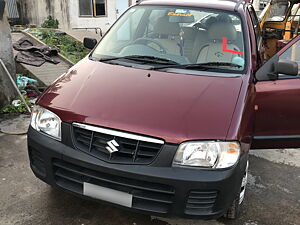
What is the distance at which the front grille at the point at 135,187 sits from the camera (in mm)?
2078

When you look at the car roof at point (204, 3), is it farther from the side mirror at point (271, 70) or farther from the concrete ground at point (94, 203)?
the concrete ground at point (94, 203)

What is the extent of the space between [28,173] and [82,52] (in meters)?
4.96

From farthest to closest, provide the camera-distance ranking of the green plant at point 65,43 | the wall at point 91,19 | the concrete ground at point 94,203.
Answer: the wall at point 91,19 → the green plant at point 65,43 → the concrete ground at point 94,203

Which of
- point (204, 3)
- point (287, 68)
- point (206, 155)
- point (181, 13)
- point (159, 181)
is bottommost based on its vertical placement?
point (159, 181)

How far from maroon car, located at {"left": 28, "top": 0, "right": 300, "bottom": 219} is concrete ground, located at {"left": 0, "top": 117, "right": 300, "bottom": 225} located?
425 millimetres

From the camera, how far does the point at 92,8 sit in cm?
1472

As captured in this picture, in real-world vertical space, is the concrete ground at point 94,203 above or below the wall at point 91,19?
below

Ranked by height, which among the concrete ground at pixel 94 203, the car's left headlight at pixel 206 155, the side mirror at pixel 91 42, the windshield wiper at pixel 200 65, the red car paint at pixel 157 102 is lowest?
the concrete ground at pixel 94 203

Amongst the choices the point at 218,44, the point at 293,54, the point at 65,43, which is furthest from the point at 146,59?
the point at 65,43

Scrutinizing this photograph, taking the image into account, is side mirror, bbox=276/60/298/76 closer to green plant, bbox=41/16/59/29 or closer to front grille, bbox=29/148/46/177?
front grille, bbox=29/148/46/177

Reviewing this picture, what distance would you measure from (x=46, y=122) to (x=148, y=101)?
776mm

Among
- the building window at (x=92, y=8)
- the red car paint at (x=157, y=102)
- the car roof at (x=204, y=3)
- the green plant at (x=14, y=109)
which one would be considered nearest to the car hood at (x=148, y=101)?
the red car paint at (x=157, y=102)

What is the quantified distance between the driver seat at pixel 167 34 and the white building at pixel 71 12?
11.4m

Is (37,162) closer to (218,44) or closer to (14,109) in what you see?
(218,44)
